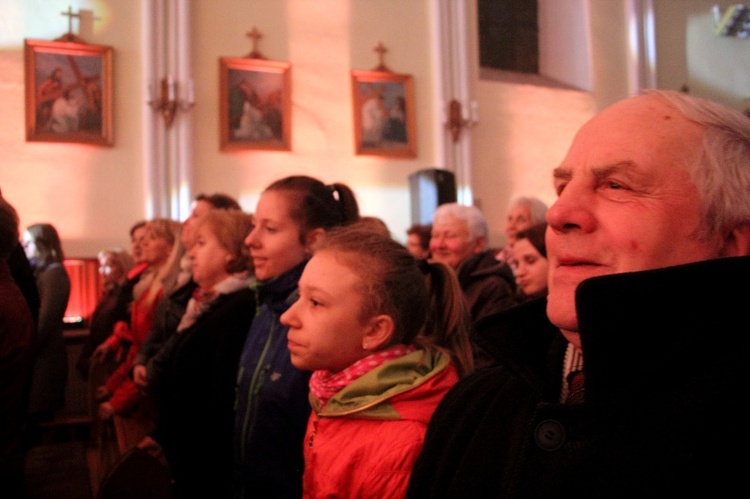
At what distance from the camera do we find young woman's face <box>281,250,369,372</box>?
6.68 feet

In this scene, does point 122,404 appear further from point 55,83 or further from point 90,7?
point 90,7

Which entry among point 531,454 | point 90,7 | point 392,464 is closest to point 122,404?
point 392,464

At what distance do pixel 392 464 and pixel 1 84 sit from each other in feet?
29.8

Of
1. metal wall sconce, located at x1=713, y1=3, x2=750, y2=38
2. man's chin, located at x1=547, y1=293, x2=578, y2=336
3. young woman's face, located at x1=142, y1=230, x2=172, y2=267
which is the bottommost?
man's chin, located at x1=547, y1=293, x2=578, y2=336

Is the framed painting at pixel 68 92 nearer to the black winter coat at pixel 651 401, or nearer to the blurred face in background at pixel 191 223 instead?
the blurred face in background at pixel 191 223

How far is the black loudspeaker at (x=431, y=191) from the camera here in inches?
374

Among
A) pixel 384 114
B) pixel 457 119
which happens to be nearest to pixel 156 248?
pixel 384 114

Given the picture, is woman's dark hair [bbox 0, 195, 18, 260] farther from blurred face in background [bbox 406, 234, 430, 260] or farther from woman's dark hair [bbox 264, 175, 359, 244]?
blurred face in background [bbox 406, 234, 430, 260]

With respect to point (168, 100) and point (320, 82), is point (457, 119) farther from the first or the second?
point (168, 100)

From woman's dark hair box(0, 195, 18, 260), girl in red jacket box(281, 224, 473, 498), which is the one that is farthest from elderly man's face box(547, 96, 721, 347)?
woman's dark hair box(0, 195, 18, 260)

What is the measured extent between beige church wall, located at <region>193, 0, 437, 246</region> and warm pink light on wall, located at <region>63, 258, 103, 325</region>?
181 centimetres

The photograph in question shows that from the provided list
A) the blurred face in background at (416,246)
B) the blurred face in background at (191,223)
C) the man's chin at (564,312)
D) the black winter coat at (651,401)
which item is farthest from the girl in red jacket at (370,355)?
the blurred face in background at (416,246)

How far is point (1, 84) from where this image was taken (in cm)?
890

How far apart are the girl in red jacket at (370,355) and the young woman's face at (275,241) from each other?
43 cm
